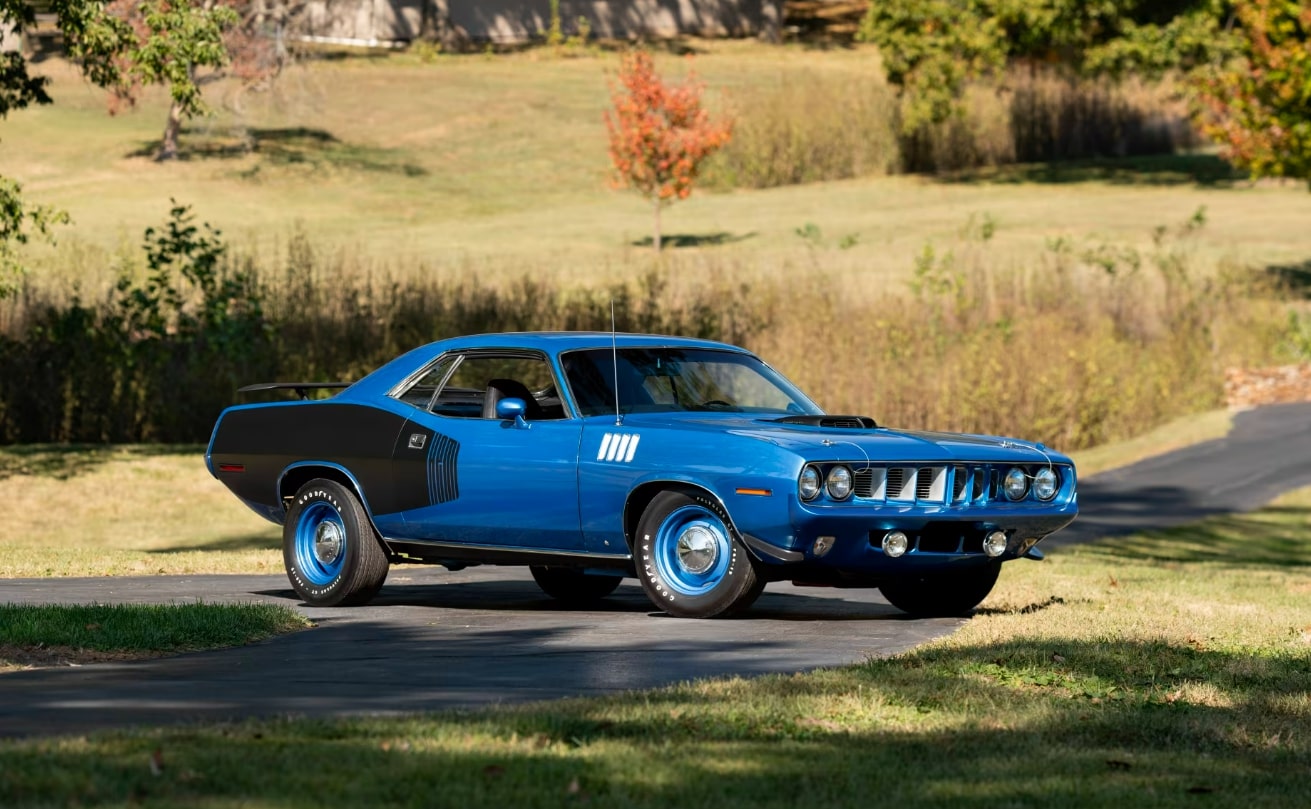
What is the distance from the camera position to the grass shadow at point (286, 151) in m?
60.2

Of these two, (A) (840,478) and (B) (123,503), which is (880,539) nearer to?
(A) (840,478)

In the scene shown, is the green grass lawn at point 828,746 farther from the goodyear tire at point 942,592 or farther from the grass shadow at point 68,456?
the grass shadow at point 68,456

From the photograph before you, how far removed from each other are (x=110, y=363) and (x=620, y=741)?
22050 millimetres

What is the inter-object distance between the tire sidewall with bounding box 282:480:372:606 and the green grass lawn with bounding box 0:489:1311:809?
386 centimetres

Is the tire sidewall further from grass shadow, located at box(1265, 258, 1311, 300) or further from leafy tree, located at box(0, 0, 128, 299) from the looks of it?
grass shadow, located at box(1265, 258, 1311, 300)

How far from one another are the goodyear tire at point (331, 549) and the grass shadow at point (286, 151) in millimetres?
46116

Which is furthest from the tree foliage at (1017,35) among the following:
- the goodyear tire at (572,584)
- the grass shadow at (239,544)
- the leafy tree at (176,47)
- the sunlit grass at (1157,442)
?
the goodyear tire at (572,584)

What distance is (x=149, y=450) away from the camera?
27.3 metres

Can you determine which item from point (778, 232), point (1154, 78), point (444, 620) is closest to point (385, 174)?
point (778, 232)

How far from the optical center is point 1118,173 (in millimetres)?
60406

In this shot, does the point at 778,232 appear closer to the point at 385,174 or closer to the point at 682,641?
the point at 385,174

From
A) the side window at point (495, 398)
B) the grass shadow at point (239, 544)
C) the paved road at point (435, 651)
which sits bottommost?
the grass shadow at point (239, 544)

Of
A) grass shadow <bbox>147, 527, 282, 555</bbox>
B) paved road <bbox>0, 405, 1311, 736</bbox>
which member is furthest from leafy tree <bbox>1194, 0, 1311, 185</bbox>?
paved road <bbox>0, 405, 1311, 736</bbox>

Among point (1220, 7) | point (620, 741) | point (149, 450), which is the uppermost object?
point (1220, 7)
